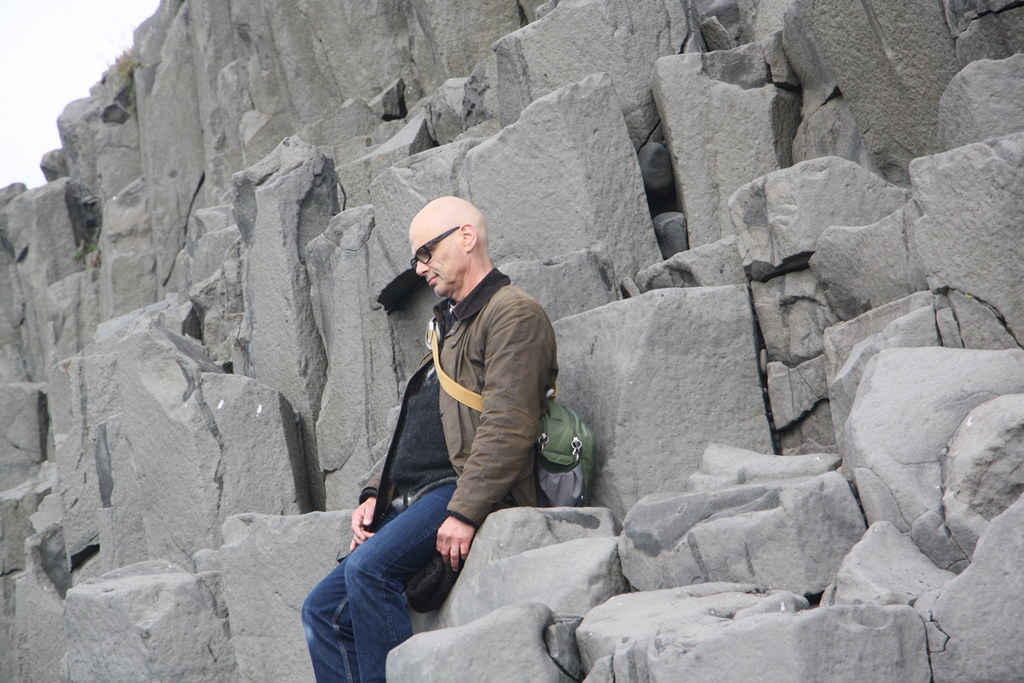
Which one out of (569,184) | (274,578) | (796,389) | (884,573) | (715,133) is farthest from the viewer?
(715,133)

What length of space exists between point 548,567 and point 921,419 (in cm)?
144

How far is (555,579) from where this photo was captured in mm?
3629

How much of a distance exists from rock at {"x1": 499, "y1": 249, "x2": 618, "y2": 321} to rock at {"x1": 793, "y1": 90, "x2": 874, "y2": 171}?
5.79 ft

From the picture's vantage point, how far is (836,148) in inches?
247

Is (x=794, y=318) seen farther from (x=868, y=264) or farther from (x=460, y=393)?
(x=460, y=393)

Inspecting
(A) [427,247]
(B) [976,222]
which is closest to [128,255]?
(A) [427,247]

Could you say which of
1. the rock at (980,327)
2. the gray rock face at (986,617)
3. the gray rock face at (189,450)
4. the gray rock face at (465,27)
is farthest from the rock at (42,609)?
the gray rock face at (986,617)

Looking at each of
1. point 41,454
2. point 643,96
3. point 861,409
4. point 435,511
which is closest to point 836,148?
point 643,96

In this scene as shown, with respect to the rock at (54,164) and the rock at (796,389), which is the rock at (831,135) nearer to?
the rock at (796,389)

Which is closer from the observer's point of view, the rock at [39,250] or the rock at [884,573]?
the rock at [884,573]

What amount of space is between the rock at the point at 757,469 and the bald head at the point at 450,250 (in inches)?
51.2

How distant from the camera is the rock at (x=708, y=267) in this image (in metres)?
5.49

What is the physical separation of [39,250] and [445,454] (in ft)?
48.7

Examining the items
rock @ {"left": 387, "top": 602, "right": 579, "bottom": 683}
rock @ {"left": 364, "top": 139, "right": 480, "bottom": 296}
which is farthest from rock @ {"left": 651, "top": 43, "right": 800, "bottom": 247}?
rock @ {"left": 387, "top": 602, "right": 579, "bottom": 683}
